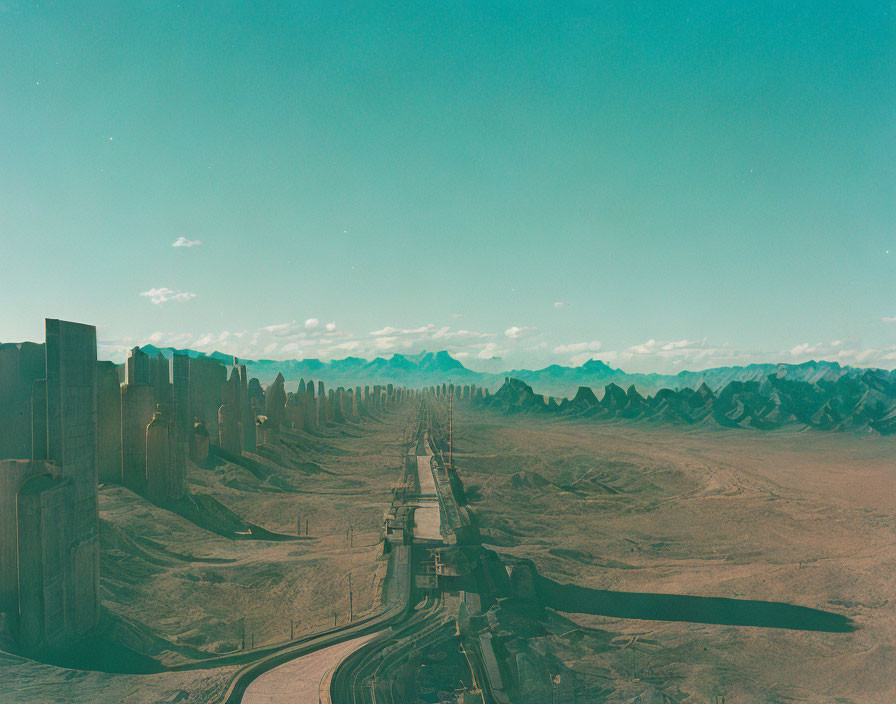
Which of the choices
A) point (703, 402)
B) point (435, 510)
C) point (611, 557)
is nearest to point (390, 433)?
point (435, 510)

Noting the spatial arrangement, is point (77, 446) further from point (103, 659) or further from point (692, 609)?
point (692, 609)

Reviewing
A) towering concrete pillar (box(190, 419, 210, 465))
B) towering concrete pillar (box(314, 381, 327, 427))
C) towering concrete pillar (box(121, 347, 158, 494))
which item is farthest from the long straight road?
towering concrete pillar (box(314, 381, 327, 427))

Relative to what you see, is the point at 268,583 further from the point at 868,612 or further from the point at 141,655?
the point at 868,612

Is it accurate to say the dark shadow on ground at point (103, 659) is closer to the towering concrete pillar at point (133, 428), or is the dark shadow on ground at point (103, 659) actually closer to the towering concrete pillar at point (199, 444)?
the towering concrete pillar at point (133, 428)

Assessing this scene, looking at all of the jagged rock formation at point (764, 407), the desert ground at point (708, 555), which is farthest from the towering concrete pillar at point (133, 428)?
the jagged rock formation at point (764, 407)

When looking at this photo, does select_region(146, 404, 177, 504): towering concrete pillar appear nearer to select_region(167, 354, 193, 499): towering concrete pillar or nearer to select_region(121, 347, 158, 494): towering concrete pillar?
select_region(167, 354, 193, 499): towering concrete pillar
